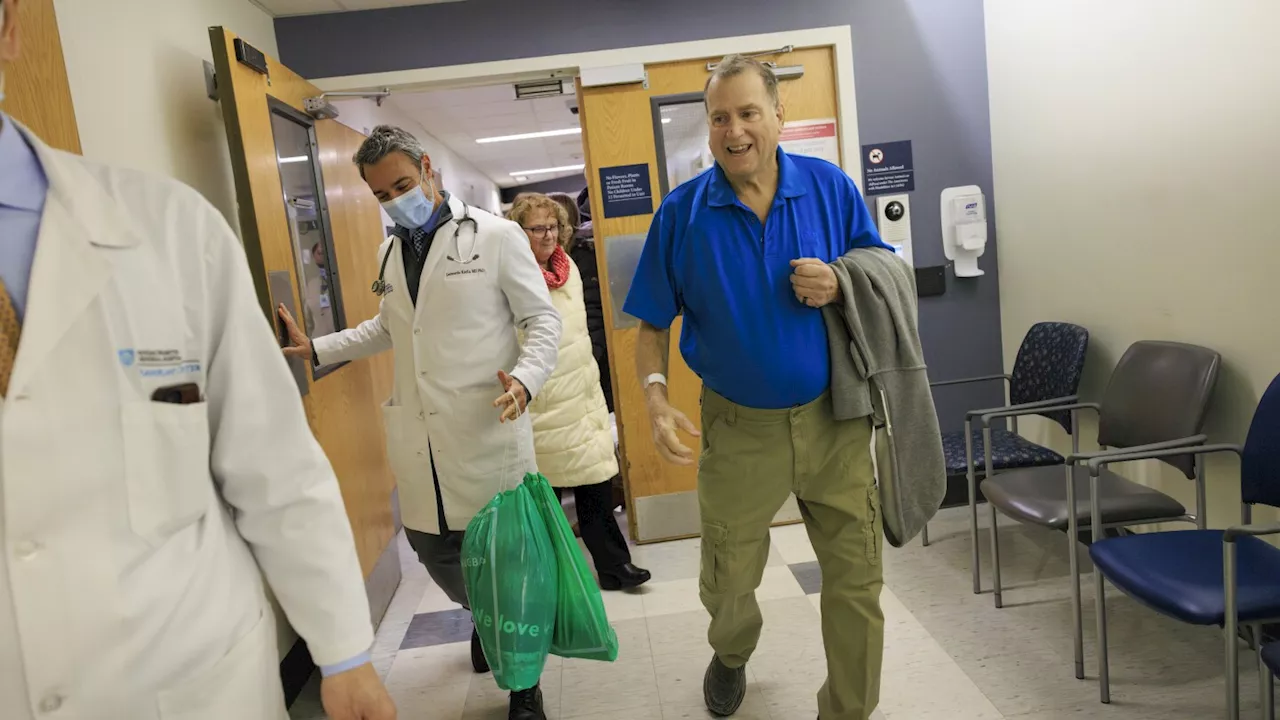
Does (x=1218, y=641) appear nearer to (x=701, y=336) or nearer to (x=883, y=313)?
(x=883, y=313)

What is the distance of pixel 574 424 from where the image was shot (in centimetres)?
311

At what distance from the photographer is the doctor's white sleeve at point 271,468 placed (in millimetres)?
969

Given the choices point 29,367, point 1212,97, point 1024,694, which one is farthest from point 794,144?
point 29,367

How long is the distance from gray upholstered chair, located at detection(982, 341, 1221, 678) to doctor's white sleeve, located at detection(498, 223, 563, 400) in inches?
57.9

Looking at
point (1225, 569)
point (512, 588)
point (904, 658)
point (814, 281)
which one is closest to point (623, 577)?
point (904, 658)

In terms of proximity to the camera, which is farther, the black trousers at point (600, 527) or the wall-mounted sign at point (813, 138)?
the wall-mounted sign at point (813, 138)

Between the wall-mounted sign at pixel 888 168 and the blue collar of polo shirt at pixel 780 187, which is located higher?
the wall-mounted sign at pixel 888 168

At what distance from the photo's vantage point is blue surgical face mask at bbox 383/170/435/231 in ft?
7.18

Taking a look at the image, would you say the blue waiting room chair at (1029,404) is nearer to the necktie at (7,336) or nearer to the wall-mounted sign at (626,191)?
the wall-mounted sign at (626,191)

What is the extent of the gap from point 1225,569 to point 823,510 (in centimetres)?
84

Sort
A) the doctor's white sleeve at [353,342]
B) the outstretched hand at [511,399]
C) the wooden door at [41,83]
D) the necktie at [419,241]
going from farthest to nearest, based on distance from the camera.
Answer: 1. the doctor's white sleeve at [353,342]
2. the necktie at [419,241]
3. the outstretched hand at [511,399]
4. the wooden door at [41,83]

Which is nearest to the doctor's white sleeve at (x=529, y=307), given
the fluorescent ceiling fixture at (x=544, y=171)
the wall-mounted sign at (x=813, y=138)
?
the wall-mounted sign at (x=813, y=138)

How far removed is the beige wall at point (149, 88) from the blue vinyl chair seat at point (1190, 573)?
2.69 metres

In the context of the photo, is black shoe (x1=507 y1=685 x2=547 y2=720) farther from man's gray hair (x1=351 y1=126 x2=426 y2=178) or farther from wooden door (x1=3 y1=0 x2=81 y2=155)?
wooden door (x1=3 y1=0 x2=81 y2=155)
